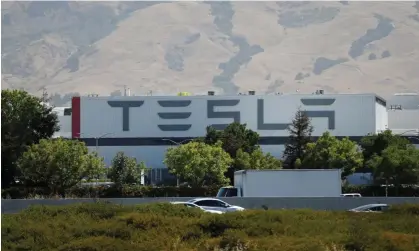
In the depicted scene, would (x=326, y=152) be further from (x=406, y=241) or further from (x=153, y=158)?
(x=406, y=241)

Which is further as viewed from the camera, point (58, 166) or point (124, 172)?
point (124, 172)

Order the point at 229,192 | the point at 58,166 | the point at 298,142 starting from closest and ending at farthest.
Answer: the point at 229,192, the point at 58,166, the point at 298,142

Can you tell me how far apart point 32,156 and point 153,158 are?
2109 inches

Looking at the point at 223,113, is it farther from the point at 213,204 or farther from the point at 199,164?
the point at 213,204

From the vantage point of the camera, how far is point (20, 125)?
272ft

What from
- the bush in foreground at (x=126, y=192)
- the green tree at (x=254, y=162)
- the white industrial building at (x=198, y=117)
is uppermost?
the white industrial building at (x=198, y=117)

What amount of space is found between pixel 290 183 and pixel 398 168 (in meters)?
25.7

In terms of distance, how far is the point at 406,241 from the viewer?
1952 centimetres

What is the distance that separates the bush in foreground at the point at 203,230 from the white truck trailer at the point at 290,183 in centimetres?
2407

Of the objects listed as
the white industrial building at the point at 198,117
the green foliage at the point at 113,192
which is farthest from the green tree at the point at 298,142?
the green foliage at the point at 113,192

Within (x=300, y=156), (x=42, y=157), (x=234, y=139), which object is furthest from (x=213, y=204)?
(x=300, y=156)

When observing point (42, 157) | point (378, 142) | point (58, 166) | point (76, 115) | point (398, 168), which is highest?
point (76, 115)

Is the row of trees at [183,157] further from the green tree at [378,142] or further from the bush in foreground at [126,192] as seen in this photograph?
the bush in foreground at [126,192]

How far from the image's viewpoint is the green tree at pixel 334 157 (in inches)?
Result: 3287
